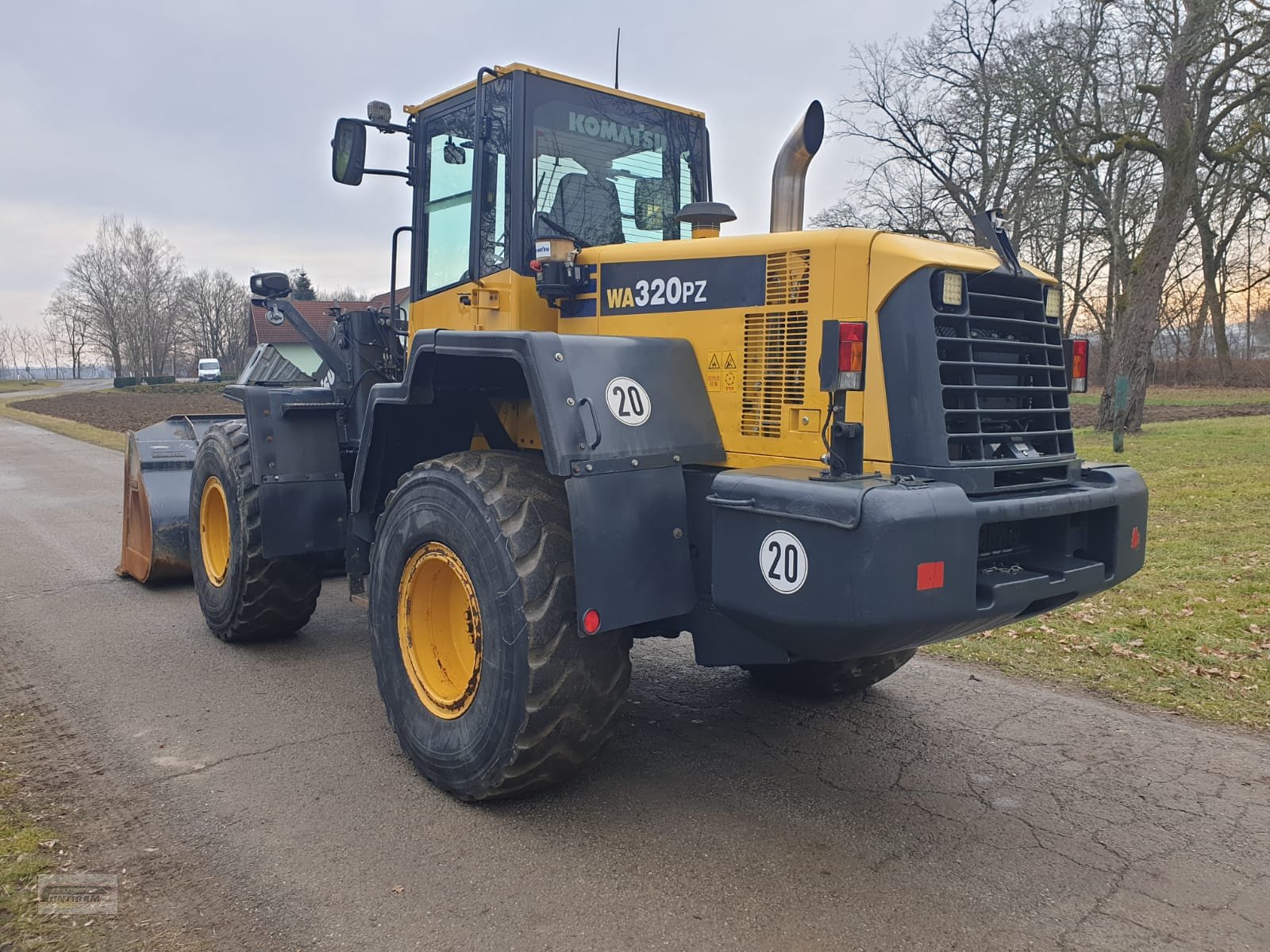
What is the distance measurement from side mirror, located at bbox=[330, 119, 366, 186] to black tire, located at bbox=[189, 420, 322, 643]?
1640 mm

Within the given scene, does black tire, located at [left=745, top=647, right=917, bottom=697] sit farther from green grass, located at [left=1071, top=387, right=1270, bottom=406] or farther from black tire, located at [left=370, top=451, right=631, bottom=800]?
green grass, located at [left=1071, top=387, right=1270, bottom=406]

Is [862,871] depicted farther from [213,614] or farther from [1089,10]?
[1089,10]

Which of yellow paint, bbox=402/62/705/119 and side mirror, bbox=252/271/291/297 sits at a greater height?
yellow paint, bbox=402/62/705/119

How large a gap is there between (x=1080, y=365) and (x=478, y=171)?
2802 mm

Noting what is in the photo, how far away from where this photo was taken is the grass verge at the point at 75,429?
20.5 metres

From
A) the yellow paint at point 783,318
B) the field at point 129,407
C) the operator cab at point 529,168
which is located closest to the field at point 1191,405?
the operator cab at point 529,168

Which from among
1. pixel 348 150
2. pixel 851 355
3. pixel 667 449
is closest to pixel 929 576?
pixel 851 355

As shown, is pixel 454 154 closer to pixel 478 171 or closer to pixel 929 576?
pixel 478 171

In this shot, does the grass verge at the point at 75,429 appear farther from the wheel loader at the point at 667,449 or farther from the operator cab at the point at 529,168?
the wheel loader at the point at 667,449

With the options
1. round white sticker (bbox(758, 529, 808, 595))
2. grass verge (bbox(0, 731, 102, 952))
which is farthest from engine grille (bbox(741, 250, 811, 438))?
grass verge (bbox(0, 731, 102, 952))

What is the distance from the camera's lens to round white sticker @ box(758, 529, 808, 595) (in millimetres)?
3061

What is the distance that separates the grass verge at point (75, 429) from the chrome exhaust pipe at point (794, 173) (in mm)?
14806

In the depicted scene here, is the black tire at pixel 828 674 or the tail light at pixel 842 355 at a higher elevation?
the tail light at pixel 842 355

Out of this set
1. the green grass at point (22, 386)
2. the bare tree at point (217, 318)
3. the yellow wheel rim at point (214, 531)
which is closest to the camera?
the yellow wheel rim at point (214, 531)
